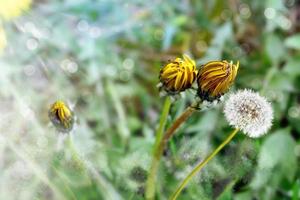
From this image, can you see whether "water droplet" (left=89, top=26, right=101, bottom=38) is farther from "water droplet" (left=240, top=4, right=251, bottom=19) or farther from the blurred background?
"water droplet" (left=240, top=4, right=251, bottom=19)

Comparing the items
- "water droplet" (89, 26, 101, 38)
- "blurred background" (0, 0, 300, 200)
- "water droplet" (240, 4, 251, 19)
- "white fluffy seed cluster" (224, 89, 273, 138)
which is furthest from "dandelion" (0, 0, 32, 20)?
"white fluffy seed cluster" (224, 89, 273, 138)

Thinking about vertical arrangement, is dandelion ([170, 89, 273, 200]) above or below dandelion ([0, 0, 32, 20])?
below

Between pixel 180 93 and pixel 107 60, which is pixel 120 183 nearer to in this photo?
pixel 180 93

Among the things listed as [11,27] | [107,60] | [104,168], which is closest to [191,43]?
[107,60]

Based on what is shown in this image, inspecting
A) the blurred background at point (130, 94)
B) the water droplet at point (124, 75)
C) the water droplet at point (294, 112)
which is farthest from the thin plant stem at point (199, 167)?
the water droplet at point (124, 75)

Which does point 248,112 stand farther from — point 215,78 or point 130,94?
point 130,94
